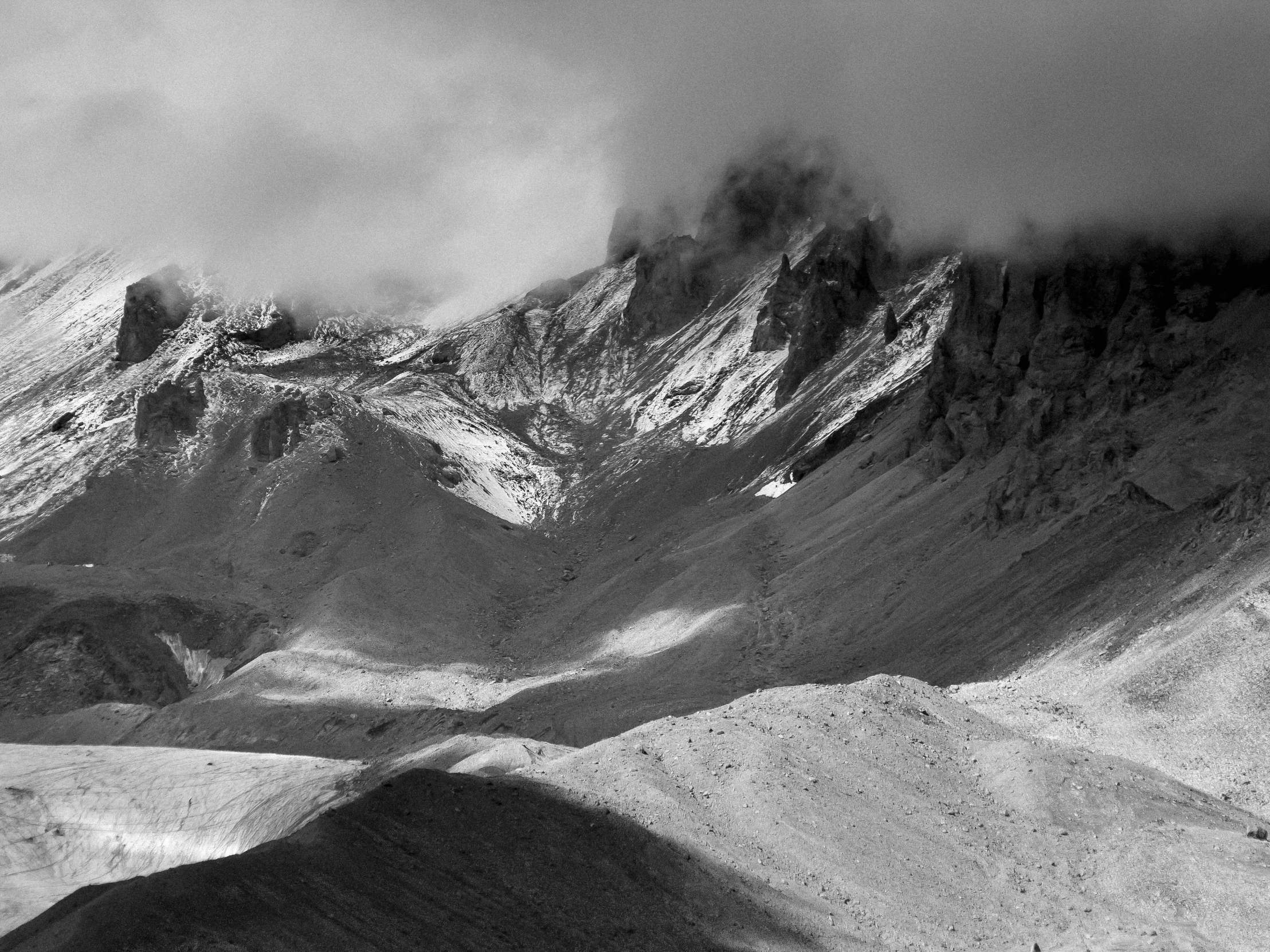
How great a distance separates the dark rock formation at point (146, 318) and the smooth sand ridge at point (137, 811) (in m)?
142

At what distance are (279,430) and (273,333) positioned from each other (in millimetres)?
46795

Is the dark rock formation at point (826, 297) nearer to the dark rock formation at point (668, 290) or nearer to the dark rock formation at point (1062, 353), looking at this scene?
the dark rock formation at point (668, 290)

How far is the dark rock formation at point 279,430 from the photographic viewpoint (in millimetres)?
144250

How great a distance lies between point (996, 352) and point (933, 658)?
4389cm

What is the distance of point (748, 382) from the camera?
156 m

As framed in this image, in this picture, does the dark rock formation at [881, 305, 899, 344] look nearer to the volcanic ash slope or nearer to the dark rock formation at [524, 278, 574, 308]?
the dark rock formation at [524, 278, 574, 308]

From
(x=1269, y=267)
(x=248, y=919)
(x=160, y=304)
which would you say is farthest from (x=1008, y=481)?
(x=160, y=304)

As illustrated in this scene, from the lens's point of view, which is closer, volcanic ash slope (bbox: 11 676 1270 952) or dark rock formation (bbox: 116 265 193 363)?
volcanic ash slope (bbox: 11 676 1270 952)

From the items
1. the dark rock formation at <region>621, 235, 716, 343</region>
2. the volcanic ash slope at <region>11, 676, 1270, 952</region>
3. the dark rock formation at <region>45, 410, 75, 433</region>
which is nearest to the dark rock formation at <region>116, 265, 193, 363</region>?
the dark rock formation at <region>45, 410, 75, 433</region>

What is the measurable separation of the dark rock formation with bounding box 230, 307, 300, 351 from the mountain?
603 mm

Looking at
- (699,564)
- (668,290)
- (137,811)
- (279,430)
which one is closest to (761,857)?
(137,811)

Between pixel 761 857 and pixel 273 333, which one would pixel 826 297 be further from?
pixel 761 857

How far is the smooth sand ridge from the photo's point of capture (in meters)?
43.1

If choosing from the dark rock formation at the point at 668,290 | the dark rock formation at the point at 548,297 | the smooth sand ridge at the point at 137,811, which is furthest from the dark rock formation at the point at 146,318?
the smooth sand ridge at the point at 137,811
